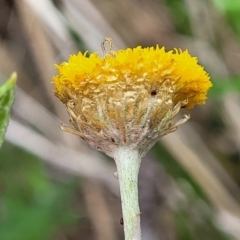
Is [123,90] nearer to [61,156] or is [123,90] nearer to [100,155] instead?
[61,156]

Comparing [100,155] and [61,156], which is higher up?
[100,155]

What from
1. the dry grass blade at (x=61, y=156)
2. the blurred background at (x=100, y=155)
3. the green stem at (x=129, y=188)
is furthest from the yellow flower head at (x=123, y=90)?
the dry grass blade at (x=61, y=156)

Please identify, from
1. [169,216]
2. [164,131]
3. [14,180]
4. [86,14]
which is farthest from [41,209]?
[164,131]

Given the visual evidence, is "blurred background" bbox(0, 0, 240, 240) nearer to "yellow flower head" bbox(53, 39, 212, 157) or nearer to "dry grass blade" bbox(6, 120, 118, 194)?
"dry grass blade" bbox(6, 120, 118, 194)

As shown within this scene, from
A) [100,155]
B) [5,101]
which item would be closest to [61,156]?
[100,155]

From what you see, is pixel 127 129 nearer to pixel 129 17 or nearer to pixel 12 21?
pixel 129 17

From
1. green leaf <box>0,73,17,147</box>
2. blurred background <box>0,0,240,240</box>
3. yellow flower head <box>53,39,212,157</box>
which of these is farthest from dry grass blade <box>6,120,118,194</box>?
green leaf <box>0,73,17,147</box>

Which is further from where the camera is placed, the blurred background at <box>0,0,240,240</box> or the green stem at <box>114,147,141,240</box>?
the blurred background at <box>0,0,240,240</box>
